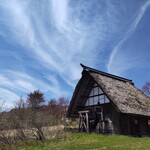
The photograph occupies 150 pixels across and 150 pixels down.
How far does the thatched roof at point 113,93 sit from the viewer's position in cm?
2215

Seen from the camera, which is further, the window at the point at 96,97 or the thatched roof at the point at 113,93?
the window at the point at 96,97

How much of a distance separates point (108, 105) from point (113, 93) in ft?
5.80

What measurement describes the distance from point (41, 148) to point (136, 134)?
14.0m

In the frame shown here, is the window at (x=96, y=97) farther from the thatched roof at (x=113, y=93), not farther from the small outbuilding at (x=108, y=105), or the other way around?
the thatched roof at (x=113, y=93)

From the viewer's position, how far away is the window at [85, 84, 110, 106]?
2491 cm

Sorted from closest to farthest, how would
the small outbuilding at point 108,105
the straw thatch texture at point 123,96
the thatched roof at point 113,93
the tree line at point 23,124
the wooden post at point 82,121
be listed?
the tree line at point 23,124 → the straw thatch texture at point 123,96 → the thatched roof at point 113,93 → the small outbuilding at point 108,105 → the wooden post at point 82,121

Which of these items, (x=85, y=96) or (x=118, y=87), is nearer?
(x=118, y=87)

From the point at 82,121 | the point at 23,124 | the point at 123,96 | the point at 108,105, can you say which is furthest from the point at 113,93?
the point at 23,124

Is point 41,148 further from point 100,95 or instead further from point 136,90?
point 136,90

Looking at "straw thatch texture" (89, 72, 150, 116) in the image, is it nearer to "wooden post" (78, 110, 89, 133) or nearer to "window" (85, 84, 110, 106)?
"window" (85, 84, 110, 106)

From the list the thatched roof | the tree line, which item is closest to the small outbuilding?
the thatched roof

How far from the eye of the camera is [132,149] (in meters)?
12.6

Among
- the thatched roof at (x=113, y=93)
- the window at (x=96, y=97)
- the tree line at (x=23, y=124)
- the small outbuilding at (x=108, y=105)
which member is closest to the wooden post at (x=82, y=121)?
the small outbuilding at (x=108, y=105)

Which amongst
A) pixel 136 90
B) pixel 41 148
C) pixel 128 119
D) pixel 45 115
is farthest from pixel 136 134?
pixel 41 148
